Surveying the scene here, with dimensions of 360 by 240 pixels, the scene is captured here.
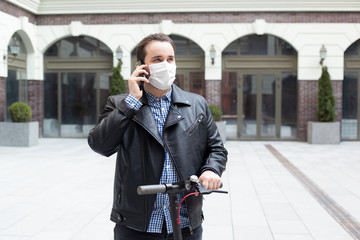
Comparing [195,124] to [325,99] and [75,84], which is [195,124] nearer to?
[325,99]

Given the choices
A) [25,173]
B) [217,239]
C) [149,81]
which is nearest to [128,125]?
[149,81]

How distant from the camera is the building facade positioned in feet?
52.9

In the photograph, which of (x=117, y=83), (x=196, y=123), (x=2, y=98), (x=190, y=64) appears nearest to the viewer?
(x=196, y=123)

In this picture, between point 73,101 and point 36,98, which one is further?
point 73,101

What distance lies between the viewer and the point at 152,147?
2.27 meters

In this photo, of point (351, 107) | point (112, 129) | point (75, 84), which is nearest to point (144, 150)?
point (112, 129)

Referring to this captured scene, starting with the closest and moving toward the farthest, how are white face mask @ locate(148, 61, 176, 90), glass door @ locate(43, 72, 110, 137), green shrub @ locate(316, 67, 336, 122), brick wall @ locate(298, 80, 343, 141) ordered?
white face mask @ locate(148, 61, 176, 90)
green shrub @ locate(316, 67, 336, 122)
brick wall @ locate(298, 80, 343, 141)
glass door @ locate(43, 72, 110, 137)

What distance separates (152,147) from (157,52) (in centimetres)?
51

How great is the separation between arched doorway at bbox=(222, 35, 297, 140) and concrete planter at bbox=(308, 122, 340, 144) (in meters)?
1.17

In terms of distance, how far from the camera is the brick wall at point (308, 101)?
16.2 metres

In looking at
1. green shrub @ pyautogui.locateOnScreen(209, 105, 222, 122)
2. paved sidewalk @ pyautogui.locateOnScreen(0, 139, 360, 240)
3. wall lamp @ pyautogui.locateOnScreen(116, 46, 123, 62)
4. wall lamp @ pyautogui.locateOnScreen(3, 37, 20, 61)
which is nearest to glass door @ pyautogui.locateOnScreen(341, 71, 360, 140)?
paved sidewalk @ pyautogui.locateOnScreen(0, 139, 360, 240)

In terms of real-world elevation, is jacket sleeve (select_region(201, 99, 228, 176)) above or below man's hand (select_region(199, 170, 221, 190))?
above

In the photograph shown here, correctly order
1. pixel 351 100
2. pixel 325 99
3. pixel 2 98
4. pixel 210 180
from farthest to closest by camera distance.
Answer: pixel 351 100 → pixel 325 99 → pixel 2 98 → pixel 210 180

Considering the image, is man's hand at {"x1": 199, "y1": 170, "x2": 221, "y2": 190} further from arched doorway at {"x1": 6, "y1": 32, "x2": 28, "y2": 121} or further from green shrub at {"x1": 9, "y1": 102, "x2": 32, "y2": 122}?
arched doorway at {"x1": 6, "y1": 32, "x2": 28, "y2": 121}
